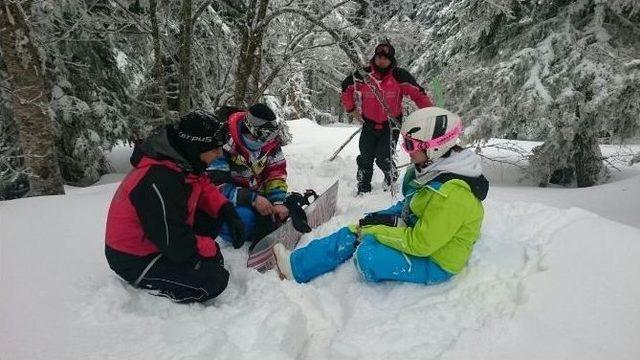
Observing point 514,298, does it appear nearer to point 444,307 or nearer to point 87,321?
point 444,307

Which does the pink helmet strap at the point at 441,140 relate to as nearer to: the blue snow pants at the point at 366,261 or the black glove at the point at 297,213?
the blue snow pants at the point at 366,261

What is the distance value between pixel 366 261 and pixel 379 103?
285cm

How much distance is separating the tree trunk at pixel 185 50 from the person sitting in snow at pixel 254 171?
0.98 m

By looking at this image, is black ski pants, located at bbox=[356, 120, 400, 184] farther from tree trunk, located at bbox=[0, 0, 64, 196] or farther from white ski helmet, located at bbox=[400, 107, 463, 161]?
tree trunk, located at bbox=[0, 0, 64, 196]

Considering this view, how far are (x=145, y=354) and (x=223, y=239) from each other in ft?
5.78

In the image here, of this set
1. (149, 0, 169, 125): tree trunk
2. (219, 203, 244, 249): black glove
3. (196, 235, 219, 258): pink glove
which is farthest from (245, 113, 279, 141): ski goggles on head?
(149, 0, 169, 125): tree trunk

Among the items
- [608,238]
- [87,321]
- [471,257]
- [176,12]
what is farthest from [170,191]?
[176,12]

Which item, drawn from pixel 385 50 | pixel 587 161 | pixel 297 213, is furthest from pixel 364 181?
pixel 587 161

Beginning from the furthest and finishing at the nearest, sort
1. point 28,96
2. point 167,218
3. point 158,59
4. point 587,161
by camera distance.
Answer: point 587,161, point 158,59, point 28,96, point 167,218

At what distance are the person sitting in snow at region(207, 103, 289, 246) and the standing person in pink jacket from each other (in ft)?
4.79

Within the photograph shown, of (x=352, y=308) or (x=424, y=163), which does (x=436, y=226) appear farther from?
(x=352, y=308)

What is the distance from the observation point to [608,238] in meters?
3.22

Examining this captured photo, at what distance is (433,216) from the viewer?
288 cm

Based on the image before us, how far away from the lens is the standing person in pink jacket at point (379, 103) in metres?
5.39
